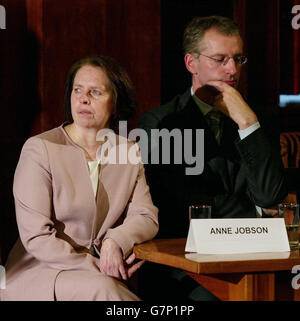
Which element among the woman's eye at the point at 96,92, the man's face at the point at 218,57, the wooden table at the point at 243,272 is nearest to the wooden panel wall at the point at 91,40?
the woman's eye at the point at 96,92

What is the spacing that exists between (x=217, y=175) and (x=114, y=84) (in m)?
0.57

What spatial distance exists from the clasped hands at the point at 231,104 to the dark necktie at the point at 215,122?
0.14ft

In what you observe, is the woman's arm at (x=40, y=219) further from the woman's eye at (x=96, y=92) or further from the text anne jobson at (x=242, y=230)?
the text anne jobson at (x=242, y=230)

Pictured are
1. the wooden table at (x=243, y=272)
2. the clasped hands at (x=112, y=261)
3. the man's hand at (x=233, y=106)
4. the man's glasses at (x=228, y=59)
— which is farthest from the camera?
the man's glasses at (x=228, y=59)

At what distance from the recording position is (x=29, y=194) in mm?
2188

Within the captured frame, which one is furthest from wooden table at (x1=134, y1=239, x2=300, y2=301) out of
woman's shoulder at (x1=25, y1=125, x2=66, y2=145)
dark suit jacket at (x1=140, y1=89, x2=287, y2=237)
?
woman's shoulder at (x1=25, y1=125, x2=66, y2=145)

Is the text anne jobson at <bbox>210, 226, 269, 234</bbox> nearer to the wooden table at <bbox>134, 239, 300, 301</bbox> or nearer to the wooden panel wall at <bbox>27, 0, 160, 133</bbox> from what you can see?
the wooden table at <bbox>134, 239, 300, 301</bbox>

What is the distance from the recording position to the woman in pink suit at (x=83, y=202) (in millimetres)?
2123

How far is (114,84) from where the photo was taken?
2.49 m

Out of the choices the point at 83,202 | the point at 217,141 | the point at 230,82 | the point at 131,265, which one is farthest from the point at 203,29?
the point at 131,265

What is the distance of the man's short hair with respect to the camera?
2.64 m

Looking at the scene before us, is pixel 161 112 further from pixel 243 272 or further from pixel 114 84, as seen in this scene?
pixel 243 272
